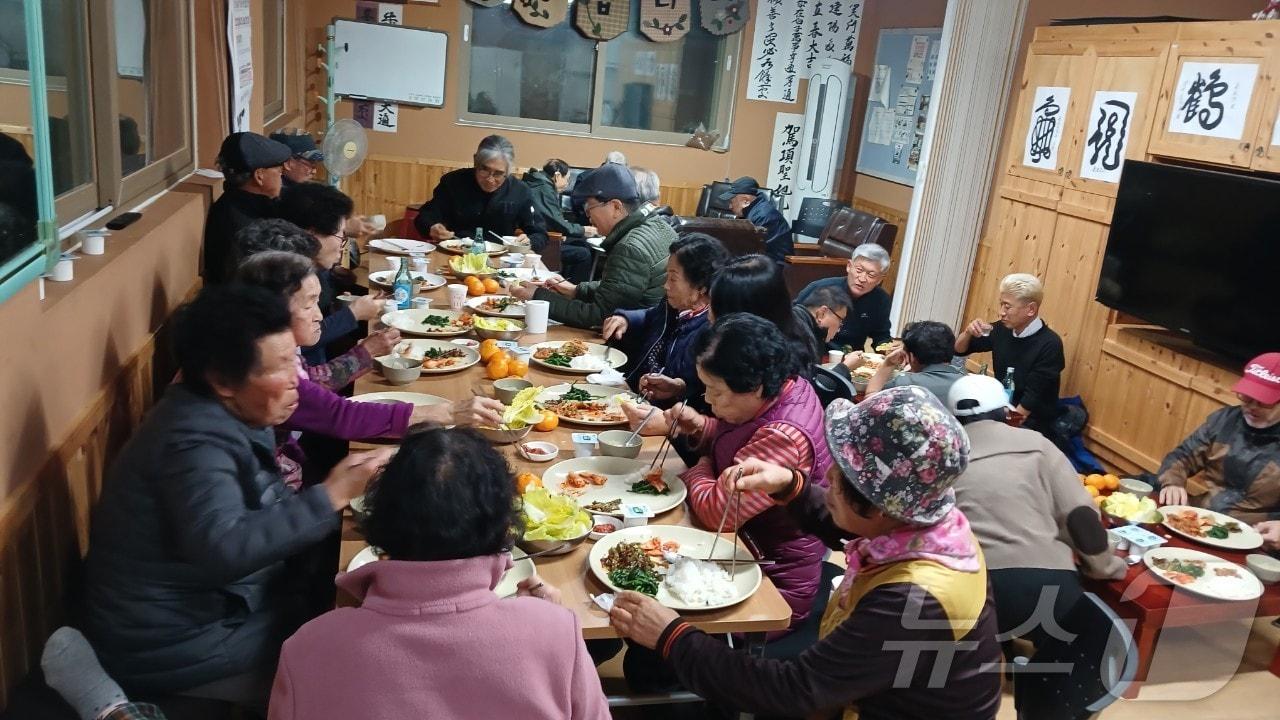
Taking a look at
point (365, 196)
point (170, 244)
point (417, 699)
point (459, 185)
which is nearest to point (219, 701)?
point (417, 699)

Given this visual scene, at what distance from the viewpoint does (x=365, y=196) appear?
8039mm

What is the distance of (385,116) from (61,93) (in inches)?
214

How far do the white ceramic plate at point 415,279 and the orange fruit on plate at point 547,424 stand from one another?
1663mm

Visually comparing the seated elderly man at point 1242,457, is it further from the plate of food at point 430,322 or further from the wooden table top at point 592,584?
the plate of food at point 430,322

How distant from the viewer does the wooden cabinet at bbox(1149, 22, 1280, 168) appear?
4266 millimetres

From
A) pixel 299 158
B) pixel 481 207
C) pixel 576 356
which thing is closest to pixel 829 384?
pixel 576 356

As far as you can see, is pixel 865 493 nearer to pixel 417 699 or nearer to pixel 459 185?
pixel 417 699

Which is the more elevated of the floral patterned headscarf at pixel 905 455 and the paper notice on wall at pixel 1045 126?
the paper notice on wall at pixel 1045 126

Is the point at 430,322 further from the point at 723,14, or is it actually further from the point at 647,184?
the point at 723,14

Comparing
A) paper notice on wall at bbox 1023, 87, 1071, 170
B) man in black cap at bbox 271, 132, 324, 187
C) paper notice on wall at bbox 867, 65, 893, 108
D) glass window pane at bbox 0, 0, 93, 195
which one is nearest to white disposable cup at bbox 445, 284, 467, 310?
glass window pane at bbox 0, 0, 93, 195

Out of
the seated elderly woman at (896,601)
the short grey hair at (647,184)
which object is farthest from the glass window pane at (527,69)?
Answer: the seated elderly woman at (896,601)

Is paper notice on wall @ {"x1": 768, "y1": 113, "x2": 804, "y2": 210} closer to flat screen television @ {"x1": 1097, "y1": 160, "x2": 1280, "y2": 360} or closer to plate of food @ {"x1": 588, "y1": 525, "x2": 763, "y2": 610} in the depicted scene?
flat screen television @ {"x1": 1097, "y1": 160, "x2": 1280, "y2": 360}

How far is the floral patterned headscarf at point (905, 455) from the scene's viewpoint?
1.53m

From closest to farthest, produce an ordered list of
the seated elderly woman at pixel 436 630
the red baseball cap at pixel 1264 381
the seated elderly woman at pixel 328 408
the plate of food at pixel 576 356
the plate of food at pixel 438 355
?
the seated elderly woman at pixel 436 630
the seated elderly woman at pixel 328 408
the plate of food at pixel 438 355
the plate of food at pixel 576 356
the red baseball cap at pixel 1264 381
